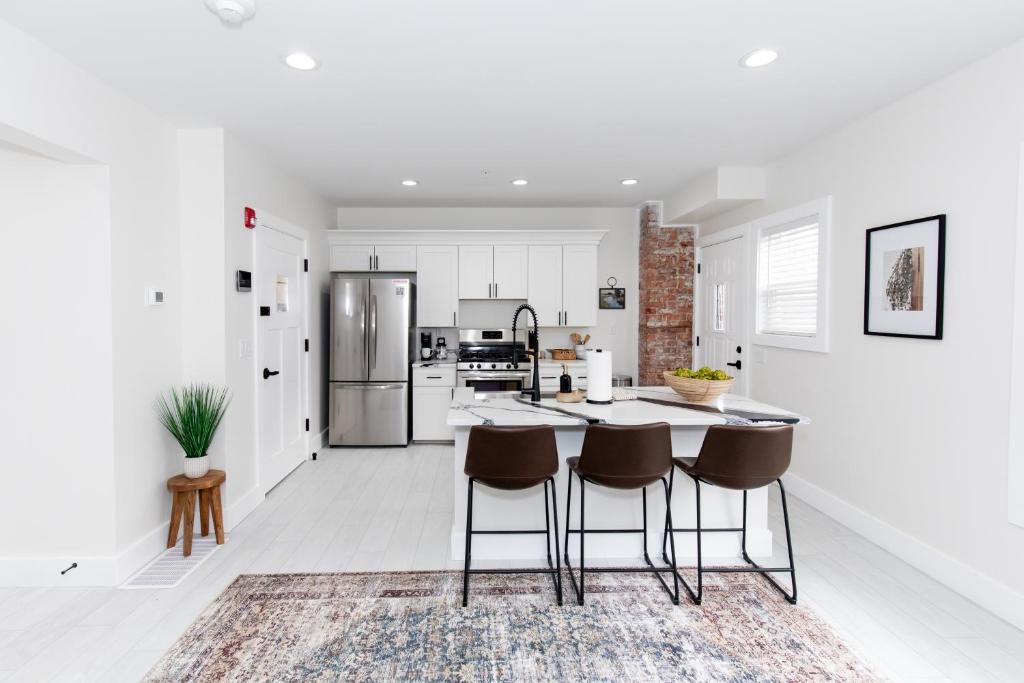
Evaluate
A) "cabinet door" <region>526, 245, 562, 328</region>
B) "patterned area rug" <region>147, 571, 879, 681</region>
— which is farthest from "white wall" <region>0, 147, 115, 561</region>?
"cabinet door" <region>526, 245, 562, 328</region>

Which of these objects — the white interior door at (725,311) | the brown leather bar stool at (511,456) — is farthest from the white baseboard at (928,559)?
the brown leather bar stool at (511,456)

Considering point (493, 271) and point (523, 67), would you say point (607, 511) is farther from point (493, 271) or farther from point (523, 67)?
point (493, 271)

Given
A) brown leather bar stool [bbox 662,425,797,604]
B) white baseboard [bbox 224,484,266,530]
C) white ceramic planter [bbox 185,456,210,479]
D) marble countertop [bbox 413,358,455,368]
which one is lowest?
white baseboard [bbox 224,484,266,530]

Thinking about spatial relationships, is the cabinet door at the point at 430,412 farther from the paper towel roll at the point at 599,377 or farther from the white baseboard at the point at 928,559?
the white baseboard at the point at 928,559

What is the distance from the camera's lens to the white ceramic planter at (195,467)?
123 inches

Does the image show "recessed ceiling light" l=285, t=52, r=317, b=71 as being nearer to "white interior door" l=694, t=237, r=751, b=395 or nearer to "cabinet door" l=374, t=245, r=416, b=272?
"cabinet door" l=374, t=245, r=416, b=272

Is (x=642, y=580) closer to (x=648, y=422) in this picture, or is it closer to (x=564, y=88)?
(x=648, y=422)

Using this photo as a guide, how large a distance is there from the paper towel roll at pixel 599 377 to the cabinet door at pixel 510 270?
283cm

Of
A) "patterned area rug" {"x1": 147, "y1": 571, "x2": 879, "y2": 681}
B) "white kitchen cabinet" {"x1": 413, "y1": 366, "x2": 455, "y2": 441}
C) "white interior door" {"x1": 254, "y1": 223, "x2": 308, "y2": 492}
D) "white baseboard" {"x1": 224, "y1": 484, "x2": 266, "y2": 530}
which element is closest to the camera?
"patterned area rug" {"x1": 147, "y1": 571, "x2": 879, "y2": 681}

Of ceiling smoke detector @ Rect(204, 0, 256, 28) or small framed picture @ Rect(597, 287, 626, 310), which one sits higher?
ceiling smoke detector @ Rect(204, 0, 256, 28)

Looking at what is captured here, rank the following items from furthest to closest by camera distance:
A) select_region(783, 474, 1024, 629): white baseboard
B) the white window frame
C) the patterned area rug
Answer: the white window frame
select_region(783, 474, 1024, 629): white baseboard
the patterned area rug

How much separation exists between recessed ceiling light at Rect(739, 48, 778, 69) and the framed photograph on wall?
1.23m

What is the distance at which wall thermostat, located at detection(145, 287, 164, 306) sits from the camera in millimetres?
3068

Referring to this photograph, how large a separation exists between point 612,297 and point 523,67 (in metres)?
3.80
